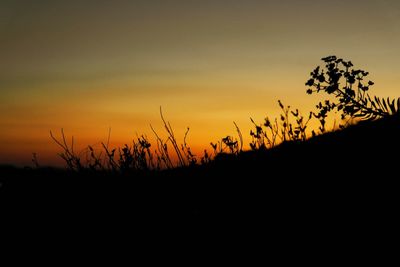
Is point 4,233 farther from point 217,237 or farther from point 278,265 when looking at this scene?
point 278,265

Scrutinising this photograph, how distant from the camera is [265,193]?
5.18 metres

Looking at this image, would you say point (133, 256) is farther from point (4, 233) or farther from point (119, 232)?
point (4, 233)

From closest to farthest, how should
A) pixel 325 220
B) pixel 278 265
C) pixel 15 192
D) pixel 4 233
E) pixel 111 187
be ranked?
pixel 278 265
pixel 325 220
pixel 4 233
pixel 111 187
pixel 15 192

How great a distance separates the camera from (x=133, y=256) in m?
4.29

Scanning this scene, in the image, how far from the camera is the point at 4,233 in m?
6.10

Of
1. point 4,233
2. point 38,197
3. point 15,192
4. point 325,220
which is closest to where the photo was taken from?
point 325,220

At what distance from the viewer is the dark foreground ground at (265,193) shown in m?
4.26

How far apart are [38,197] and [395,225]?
20.2 ft

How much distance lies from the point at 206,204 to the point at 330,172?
165 cm

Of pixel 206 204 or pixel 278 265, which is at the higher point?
pixel 206 204

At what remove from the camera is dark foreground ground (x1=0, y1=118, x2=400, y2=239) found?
168 inches

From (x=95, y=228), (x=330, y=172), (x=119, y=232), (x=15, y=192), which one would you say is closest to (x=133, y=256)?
(x=119, y=232)

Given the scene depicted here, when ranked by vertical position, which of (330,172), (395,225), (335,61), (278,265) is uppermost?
(335,61)

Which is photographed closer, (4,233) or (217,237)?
(217,237)
